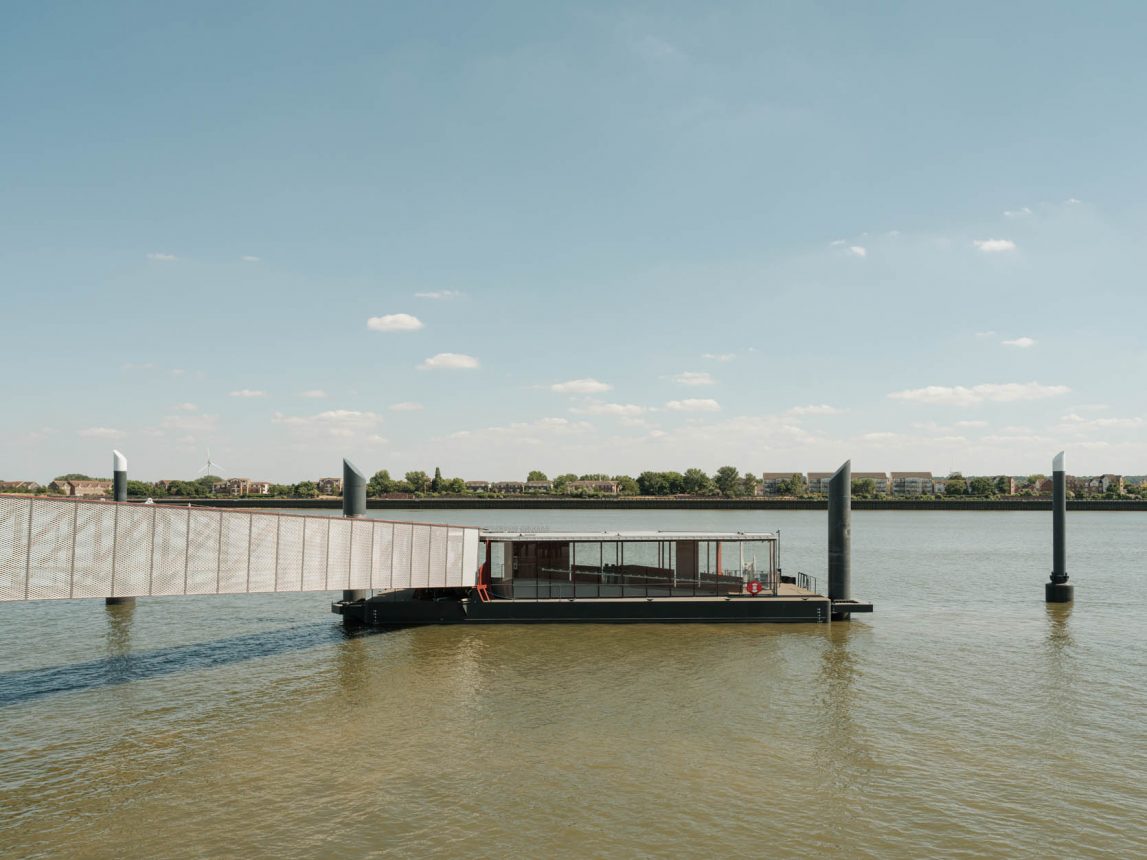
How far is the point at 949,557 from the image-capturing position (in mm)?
78625

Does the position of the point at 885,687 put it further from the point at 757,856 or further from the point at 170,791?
the point at 170,791

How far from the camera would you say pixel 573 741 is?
2050cm

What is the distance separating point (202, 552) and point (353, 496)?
1135 centimetres

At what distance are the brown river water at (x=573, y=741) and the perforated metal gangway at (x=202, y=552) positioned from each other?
322cm

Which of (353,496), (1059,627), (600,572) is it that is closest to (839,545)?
(1059,627)

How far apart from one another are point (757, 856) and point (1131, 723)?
15002mm

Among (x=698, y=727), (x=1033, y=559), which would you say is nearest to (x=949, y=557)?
(x=1033, y=559)

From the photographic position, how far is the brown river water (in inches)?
612

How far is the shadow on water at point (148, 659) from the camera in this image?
26312 millimetres

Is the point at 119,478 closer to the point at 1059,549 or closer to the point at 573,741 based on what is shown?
the point at 573,741

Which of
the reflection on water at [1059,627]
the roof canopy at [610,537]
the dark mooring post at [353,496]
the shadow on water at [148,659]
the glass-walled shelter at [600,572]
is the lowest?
the shadow on water at [148,659]

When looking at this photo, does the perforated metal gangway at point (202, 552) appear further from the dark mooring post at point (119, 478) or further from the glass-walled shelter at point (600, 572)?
the dark mooring post at point (119, 478)

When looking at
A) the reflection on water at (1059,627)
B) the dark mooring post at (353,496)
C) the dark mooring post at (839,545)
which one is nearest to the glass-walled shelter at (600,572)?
the dark mooring post at (839,545)

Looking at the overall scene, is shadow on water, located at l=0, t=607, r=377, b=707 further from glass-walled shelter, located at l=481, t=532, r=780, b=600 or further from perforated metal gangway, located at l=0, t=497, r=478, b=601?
glass-walled shelter, located at l=481, t=532, r=780, b=600
